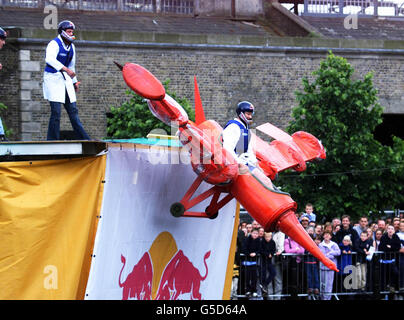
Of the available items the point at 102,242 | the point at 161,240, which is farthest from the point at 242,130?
the point at 102,242

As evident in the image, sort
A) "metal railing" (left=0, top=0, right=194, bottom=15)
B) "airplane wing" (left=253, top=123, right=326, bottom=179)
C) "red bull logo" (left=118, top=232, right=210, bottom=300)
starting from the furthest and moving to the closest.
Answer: "metal railing" (left=0, top=0, right=194, bottom=15)
"airplane wing" (left=253, top=123, right=326, bottom=179)
"red bull logo" (left=118, top=232, right=210, bottom=300)

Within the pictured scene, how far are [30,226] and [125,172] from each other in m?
1.35

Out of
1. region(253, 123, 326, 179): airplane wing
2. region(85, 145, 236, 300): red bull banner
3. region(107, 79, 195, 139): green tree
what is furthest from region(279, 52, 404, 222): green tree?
region(85, 145, 236, 300): red bull banner

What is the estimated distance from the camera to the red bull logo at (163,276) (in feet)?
33.2

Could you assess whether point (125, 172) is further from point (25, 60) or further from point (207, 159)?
point (25, 60)

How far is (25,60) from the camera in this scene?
92.3 ft

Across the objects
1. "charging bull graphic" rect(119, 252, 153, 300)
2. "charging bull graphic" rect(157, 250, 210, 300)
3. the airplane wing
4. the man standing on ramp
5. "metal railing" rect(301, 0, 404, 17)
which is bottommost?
"charging bull graphic" rect(157, 250, 210, 300)

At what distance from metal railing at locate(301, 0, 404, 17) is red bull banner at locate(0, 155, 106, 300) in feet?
91.2

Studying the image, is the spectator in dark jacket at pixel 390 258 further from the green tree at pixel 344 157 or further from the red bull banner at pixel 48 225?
the red bull banner at pixel 48 225

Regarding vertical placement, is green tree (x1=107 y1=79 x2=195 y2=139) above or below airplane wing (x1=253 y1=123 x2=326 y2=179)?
below

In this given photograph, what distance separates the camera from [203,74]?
29.9 meters

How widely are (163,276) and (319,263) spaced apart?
799 centimetres

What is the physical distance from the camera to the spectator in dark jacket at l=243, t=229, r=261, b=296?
17516 millimetres

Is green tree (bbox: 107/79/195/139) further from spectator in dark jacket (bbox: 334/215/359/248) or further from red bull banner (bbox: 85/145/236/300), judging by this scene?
red bull banner (bbox: 85/145/236/300)
